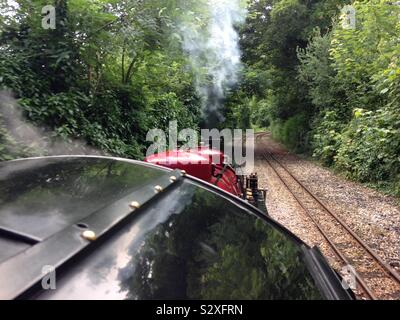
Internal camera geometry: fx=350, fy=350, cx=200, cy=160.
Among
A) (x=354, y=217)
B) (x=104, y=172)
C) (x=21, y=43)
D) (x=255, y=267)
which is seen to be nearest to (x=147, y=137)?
(x=21, y=43)

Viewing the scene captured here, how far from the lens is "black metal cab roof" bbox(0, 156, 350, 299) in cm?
90

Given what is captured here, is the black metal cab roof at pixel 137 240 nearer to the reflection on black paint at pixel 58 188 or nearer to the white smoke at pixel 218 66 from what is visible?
the reflection on black paint at pixel 58 188

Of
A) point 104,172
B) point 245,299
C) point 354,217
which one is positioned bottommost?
point 354,217

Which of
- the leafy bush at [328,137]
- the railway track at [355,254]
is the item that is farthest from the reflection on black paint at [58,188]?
the leafy bush at [328,137]

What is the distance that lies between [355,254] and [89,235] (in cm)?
584

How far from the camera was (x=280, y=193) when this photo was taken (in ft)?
35.3

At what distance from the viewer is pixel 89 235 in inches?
39.4

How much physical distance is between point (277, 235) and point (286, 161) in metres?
17.8

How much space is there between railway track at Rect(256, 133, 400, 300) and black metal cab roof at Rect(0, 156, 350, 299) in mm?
3527

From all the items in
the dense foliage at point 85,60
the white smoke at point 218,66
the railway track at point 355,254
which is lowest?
the railway track at point 355,254

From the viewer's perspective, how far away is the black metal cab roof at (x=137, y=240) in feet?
2.97

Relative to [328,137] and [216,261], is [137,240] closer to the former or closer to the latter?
[216,261]

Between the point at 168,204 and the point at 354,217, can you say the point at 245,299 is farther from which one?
the point at 354,217

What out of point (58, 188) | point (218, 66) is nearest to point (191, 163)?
point (58, 188)
